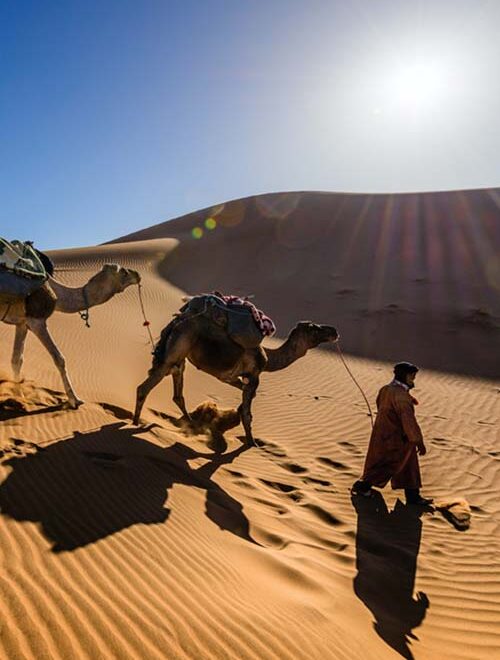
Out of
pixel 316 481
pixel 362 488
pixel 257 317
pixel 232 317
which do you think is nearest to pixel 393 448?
pixel 362 488

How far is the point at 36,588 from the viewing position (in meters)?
2.46

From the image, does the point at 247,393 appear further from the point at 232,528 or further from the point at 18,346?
the point at 18,346

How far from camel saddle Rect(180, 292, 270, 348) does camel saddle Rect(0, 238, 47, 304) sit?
2244 millimetres

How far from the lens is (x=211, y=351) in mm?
6762

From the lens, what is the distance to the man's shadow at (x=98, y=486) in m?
3.31

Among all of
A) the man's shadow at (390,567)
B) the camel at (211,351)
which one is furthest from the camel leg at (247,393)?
the man's shadow at (390,567)

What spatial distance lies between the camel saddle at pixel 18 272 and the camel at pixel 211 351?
6.72 feet

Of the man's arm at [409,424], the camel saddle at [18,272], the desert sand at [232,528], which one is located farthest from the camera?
the camel saddle at [18,272]

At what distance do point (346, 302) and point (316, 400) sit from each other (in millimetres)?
14585

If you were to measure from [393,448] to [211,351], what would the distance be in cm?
300

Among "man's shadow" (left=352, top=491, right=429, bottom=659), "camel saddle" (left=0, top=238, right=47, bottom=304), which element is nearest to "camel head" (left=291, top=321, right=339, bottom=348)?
"man's shadow" (left=352, top=491, right=429, bottom=659)

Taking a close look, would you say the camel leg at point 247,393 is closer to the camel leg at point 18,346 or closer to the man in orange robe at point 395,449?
the man in orange robe at point 395,449

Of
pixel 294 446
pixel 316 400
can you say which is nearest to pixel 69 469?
pixel 294 446

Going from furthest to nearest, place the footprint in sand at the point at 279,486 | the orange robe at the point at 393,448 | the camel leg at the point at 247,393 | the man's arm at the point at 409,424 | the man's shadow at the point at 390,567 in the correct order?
the camel leg at the point at 247,393 < the footprint in sand at the point at 279,486 < the orange robe at the point at 393,448 < the man's arm at the point at 409,424 < the man's shadow at the point at 390,567
